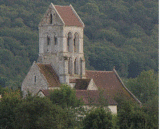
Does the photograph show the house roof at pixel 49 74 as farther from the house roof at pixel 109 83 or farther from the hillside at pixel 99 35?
the hillside at pixel 99 35

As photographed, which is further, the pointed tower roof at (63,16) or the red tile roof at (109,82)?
the red tile roof at (109,82)

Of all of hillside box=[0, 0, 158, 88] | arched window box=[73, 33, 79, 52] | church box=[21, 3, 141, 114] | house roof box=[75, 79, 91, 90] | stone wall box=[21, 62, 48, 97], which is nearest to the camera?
stone wall box=[21, 62, 48, 97]

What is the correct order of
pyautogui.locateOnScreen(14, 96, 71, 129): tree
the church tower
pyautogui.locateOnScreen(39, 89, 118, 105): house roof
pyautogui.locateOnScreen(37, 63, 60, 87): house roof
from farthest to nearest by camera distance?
the church tower, pyautogui.locateOnScreen(37, 63, 60, 87): house roof, pyautogui.locateOnScreen(39, 89, 118, 105): house roof, pyautogui.locateOnScreen(14, 96, 71, 129): tree

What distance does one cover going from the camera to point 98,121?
5681 centimetres

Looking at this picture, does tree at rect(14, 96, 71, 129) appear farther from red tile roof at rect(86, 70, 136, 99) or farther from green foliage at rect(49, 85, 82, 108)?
red tile roof at rect(86, 70, 136, 99)

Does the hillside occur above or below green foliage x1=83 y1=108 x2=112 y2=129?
below

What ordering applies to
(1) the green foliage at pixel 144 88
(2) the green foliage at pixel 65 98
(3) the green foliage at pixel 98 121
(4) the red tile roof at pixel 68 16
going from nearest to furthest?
(3) the green foliage at pixel 98 121 < (2) the green foliage at pixel 65 98 < (4) the red tile roof at pixel 68 16 < (1) the green foliage at pixel 144 88

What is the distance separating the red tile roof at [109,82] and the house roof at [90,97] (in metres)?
5.96

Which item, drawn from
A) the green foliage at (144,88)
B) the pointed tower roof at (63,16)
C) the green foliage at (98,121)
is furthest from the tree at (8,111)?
the green foliage at (144,88)

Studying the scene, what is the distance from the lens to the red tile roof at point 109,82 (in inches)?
3110

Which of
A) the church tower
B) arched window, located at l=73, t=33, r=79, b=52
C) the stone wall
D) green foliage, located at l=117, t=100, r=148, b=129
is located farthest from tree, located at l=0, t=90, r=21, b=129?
arched window, located at l=73, t=33, r=79, b=52

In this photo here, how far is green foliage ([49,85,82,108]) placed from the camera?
2616 inches

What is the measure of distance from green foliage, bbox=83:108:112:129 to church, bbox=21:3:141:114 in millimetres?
18419

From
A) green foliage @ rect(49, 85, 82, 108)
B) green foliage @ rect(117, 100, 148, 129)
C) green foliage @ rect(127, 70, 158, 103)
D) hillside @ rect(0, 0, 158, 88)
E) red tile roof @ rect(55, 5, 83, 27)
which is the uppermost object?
red tile roof @ rect(55, 5, 83, 27)
